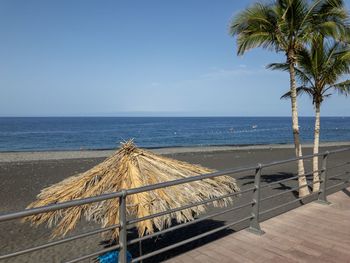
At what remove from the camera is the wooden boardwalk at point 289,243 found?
15.6 ft

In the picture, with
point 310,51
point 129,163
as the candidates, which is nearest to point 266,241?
point 129,163

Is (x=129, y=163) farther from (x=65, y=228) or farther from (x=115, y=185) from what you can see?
(x=65, y=228)

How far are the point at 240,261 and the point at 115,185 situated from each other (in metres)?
2.51

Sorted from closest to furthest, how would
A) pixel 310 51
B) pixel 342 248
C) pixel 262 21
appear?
pixel 342 248, pixel 262 21, pixel 310 51

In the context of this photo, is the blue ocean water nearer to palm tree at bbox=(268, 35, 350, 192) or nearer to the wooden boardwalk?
palm tree at bbox=(268, 35, 350, 192)

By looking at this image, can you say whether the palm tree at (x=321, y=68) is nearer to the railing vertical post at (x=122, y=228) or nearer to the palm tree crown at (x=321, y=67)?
the palm tree crown at (x=321, y=67)

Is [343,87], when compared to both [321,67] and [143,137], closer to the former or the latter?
[321,67]

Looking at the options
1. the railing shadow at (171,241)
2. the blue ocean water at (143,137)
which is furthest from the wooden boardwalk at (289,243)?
the blue ocean water at (143,137)

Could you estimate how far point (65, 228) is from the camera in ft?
18.5

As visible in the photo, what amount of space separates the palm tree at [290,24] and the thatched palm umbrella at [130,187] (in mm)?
6678

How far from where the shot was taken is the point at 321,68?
12.1m

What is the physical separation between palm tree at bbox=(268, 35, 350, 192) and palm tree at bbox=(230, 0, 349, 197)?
0.56 m

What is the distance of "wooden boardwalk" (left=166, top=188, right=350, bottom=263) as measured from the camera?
15.6 ft

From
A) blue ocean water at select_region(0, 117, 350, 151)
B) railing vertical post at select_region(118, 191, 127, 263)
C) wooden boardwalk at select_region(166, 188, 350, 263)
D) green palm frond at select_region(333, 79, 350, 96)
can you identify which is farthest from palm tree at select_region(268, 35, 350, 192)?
blue ocean water at select_region(0, 117, 350, 151)
